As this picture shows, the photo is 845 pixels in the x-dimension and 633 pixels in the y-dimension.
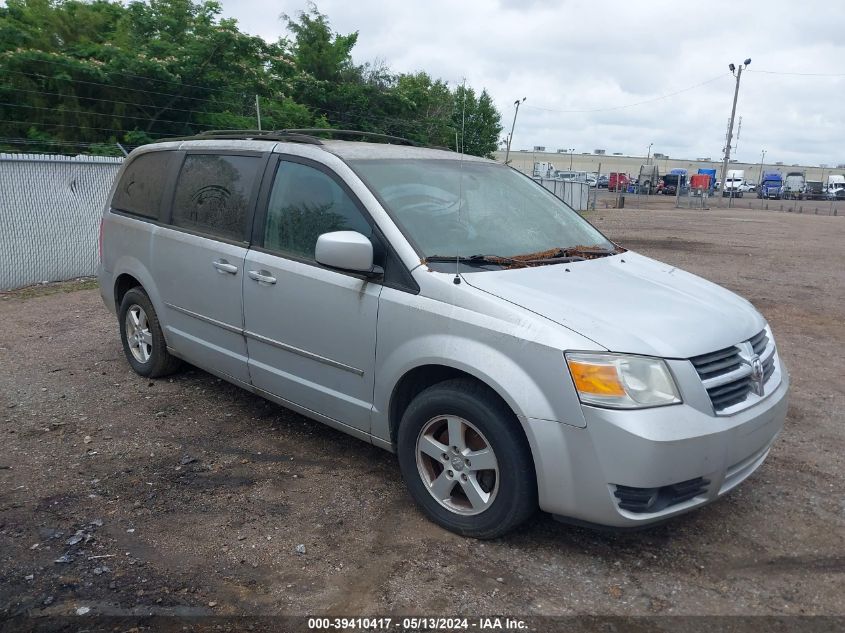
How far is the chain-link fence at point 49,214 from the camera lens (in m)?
9.70

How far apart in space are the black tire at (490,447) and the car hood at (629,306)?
0.48 metres

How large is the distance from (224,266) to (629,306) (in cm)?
246

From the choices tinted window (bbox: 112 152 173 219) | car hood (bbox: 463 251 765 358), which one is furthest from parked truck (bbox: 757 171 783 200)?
car hood (bbox: 463 251 765 358)

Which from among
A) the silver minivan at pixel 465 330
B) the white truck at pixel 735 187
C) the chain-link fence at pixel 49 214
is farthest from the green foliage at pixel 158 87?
the white truck at pixel 735 187

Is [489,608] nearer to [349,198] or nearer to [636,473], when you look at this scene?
[636,473]

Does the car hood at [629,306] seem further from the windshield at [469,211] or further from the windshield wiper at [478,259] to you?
the windshield at [469,211]

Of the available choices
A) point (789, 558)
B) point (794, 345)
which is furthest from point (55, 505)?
point (794, 345)

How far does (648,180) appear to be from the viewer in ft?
199

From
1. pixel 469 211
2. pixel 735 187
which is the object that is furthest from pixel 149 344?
pixel 735 187

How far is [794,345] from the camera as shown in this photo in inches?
286

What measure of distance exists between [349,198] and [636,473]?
6.66 feet

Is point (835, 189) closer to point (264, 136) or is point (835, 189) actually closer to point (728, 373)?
point (264, 136)

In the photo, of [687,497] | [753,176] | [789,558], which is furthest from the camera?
[753,176]

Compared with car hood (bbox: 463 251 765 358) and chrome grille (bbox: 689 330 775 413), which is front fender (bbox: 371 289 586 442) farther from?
chrome grille (bbox: 689 330 775 413)
